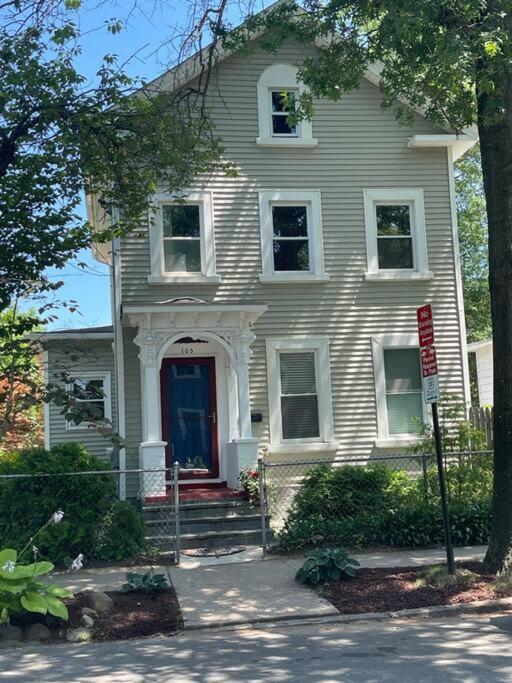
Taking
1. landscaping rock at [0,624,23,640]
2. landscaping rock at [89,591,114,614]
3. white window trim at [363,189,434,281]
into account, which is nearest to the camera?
landscaping rock at [0,624,23,640]

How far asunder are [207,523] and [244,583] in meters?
2.77

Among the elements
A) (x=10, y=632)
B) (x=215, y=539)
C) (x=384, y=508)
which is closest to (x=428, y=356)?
(x=384, y=508)

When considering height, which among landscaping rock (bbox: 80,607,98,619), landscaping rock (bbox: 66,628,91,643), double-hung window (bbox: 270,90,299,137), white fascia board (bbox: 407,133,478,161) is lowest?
landscaping rock (bbox: 66,628,91,643)

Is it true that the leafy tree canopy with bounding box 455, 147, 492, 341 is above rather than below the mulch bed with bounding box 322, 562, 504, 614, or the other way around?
above

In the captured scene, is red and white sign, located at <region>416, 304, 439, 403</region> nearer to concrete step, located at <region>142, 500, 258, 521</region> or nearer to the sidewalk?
the sidewalk

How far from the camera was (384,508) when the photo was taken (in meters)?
11.6

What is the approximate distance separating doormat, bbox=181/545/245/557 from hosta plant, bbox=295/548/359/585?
86.6 inches

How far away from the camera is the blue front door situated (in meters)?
13.8

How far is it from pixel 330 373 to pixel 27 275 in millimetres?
5868

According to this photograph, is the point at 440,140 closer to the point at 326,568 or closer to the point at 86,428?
the point at 86,428

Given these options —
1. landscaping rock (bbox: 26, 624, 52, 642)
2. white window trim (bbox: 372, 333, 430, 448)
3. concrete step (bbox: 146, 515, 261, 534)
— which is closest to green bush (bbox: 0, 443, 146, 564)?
concrete step (bbox: 146, 515, 261, 534)

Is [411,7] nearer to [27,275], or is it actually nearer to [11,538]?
[27,275]

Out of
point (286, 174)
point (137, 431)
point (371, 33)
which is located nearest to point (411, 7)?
point (371, 33)

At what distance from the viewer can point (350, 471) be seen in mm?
12500
